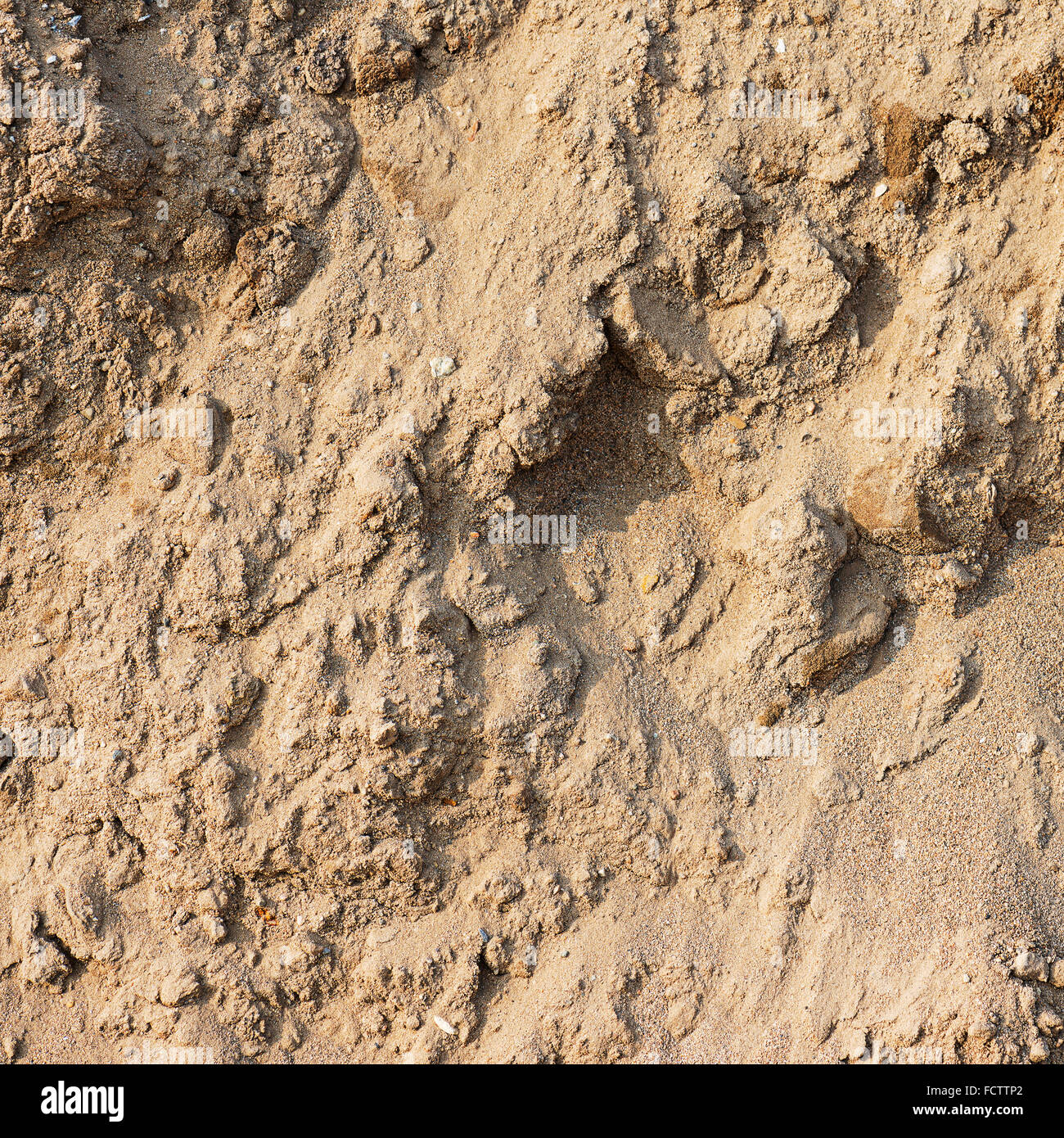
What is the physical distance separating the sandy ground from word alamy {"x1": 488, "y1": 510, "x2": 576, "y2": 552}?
0.02 metres

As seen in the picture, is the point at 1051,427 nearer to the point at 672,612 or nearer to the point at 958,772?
the point at 958,772

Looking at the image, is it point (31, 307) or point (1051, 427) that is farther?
point (1051, 427)

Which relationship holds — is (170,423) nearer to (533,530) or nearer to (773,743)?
(533,530)

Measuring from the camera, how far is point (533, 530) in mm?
3572

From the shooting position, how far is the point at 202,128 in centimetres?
337

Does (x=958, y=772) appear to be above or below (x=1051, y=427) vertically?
below

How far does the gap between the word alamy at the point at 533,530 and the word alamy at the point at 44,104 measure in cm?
184

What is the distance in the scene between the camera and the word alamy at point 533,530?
11.5 feet

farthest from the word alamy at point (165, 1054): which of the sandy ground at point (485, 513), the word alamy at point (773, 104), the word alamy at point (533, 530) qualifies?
the word alamy at point (773, 104)

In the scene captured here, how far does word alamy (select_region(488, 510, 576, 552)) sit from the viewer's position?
3.50 m

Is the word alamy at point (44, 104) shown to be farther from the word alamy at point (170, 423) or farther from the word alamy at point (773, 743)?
the word alamy at point (773, 743)

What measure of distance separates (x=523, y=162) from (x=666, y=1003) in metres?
2.92

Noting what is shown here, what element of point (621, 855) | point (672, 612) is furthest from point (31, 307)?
point (621, 855)

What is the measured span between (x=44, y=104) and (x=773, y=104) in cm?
237
